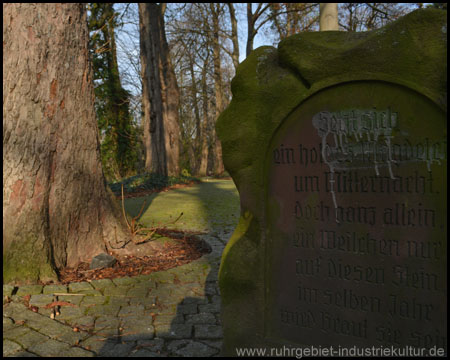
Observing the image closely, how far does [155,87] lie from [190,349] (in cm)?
1269

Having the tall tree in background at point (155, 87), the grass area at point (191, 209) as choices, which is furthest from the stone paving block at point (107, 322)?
the tall tree in background at point (155, 87)

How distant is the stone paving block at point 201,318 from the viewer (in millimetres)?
3174

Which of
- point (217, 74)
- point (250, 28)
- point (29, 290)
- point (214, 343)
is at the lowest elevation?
point (214, 343)

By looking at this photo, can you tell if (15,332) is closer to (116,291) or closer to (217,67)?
(116,291)

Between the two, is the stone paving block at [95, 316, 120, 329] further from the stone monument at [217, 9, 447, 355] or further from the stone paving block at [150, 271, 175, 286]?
the stone monument at [217, 9, 447, 355]

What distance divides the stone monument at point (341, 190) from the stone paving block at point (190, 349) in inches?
8.2

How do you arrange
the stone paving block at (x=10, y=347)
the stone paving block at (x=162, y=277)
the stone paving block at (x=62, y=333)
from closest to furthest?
the stone paving block at (x=10, y=347) → the stone paving block at (x=62, y=333) → the stone paving block at (x=162, y=277)

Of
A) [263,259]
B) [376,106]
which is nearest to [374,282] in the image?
[263,259]

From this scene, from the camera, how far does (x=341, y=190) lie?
2.38 meters

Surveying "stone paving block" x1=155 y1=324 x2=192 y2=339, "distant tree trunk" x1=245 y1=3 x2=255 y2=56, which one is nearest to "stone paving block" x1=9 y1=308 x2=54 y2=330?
"stone paving block" x1=155 y1=324 x2=192 y2=339

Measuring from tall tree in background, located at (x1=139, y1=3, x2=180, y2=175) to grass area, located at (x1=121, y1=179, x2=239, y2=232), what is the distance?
8.98ft

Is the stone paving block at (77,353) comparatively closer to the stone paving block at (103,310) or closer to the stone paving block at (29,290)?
the stone paving block at (103,310)

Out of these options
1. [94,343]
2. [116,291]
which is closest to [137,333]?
[94,343]

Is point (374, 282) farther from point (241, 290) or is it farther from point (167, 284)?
point (167, 284)
